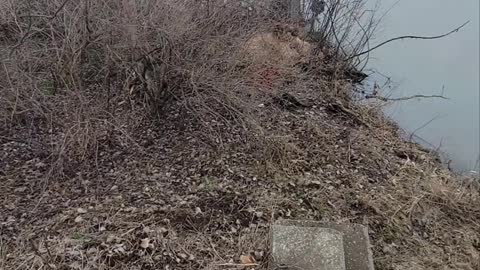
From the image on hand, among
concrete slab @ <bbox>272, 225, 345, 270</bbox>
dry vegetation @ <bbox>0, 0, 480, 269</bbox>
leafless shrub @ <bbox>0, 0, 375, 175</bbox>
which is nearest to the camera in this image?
concrete slab @ <bbox>272, 225, 345, 270</bbox>

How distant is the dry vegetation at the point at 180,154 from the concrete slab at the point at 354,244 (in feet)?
Answer: 1.02

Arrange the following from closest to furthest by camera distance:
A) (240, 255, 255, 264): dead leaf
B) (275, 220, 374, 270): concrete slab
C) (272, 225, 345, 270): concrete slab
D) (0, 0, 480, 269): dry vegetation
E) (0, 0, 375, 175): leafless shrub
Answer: (272, 225, 345, 270): concrete slab < (275, 220, 374, 270): concrete slab < (240, 255, 255, 264): dead leaf < (0, 0, 480, 269): dry vegetation < (0, 0, 375, 175): leafless shrub

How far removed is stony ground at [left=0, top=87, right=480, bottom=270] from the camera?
2.56m

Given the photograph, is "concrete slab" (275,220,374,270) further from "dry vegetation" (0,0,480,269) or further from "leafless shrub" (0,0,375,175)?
"leafless shrub" (0,0,375,175)

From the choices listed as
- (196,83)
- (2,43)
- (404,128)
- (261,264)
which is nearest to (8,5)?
(2,43)

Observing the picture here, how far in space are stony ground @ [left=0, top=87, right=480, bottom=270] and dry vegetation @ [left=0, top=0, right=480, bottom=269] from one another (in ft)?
0.03

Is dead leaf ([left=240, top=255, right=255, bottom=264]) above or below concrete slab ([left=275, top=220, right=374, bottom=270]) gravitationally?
below

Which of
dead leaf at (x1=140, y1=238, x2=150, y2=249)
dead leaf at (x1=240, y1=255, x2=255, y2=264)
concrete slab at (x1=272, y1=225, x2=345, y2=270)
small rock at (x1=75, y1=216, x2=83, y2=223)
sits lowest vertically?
small rock at (x1=75, y1=216, x2=83, y2=223)

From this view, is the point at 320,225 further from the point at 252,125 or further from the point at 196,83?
the point at 196,83

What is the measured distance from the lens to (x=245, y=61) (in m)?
4.15

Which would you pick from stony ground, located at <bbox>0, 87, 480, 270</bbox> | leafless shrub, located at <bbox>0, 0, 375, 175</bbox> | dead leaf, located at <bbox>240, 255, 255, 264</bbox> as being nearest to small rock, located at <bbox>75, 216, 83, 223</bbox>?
stony ground, located at <bbox>0, 87, 480, 270</bbox>

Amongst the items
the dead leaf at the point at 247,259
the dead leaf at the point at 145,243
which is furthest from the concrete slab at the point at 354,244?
the dead leaf at the point at 145,243

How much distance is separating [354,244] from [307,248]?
1.01ft

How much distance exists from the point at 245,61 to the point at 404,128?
1.46m
